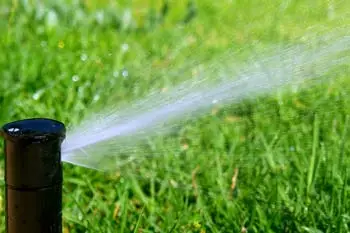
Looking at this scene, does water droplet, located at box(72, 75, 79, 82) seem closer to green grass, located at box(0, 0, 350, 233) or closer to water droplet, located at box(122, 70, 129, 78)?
green grass, located at box(0, 0, 350, 233)

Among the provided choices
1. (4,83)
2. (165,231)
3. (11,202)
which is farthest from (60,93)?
(11,202)

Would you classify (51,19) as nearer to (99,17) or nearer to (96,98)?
(99,17)

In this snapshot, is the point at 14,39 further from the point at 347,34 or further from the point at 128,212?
the point at 347,34

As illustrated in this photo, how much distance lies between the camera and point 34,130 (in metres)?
1.25

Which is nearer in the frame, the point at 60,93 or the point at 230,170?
the point at 230,170

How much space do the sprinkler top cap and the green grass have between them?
0.47 metres

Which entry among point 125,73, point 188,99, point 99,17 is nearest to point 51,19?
point 99,17

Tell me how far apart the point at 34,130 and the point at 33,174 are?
7 centimetres

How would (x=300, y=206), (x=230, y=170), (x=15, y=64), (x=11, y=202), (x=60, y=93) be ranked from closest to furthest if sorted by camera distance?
(x=11, y=202) → (x=300, y=206) → (x=230, y=170) → (x=60, y=93) → (x=15, y=64)

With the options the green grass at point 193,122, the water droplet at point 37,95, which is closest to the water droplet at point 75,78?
the green grass at point 193,122

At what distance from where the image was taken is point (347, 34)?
70.5 inches

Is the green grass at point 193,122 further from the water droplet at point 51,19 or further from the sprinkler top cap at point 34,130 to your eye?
the sprinkler top cap at point 34,130

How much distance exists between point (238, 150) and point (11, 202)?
999 mm

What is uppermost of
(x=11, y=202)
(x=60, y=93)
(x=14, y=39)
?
(x=14, y=39)
